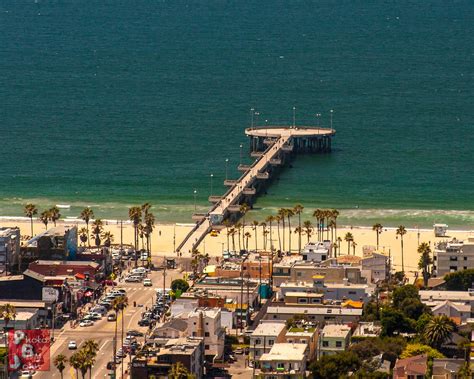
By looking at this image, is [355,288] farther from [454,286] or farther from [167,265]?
[167,265]

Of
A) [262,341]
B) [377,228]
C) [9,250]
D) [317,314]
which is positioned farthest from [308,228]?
[262,341]

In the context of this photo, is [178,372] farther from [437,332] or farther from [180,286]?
[180,286]

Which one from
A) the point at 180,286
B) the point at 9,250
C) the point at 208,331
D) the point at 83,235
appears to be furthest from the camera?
the point at 83,235

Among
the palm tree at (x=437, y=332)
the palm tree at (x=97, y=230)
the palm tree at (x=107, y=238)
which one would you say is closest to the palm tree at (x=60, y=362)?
the palm tree at (x=437, y=332)

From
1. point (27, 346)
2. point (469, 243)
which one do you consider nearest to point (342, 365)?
point (27, 346)

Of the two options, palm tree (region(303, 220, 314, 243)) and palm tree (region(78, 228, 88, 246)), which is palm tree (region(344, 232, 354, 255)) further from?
palm tree (region(78, 228, 88, 246))

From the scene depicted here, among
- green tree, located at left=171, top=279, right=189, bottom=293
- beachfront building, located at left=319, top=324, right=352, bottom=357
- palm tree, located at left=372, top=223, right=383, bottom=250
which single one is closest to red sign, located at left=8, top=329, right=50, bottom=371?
green tree, located at left=171, top=279, right=189, bottom=293
